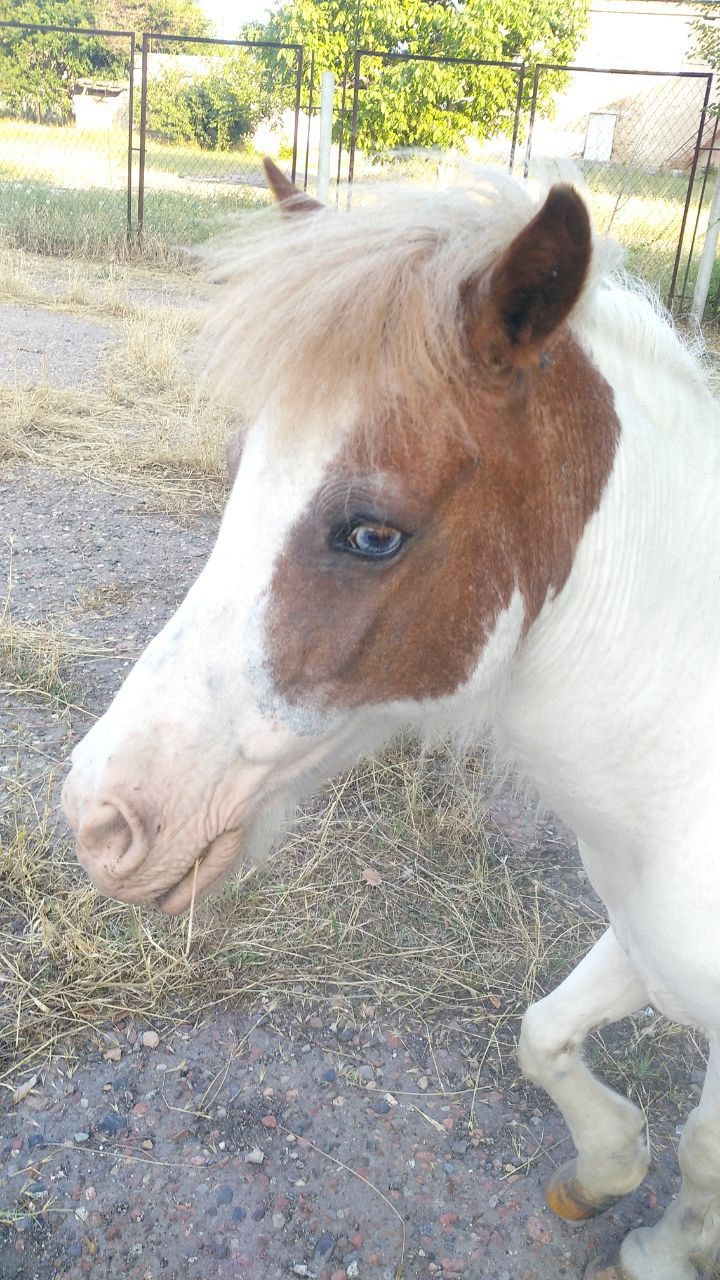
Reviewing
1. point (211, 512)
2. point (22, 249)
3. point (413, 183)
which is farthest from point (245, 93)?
point (413, 183)

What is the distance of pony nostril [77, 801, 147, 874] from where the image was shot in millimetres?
1190

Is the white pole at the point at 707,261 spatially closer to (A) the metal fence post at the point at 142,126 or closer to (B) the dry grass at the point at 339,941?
(A) the metal fence post at the point at 142,126

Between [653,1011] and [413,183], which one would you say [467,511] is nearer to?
[413,183]

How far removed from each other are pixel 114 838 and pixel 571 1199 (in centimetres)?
128

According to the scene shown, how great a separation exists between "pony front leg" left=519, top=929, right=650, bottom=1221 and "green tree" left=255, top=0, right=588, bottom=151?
38.0ft

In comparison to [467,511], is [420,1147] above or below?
below

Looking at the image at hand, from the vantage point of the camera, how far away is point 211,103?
60.0 ft

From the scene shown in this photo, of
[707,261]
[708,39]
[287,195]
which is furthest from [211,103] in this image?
[287,195]

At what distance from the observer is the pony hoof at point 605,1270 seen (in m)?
1.79

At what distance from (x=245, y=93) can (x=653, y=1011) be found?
16.2 m

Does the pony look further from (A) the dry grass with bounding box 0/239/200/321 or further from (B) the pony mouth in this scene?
(A) the dry grass with bounding box 0/239/200/321

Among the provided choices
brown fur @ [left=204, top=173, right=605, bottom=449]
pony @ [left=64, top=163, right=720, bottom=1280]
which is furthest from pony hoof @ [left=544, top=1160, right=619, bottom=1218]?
brown fur @ [left=204, top=173, right=605, bottom=449]

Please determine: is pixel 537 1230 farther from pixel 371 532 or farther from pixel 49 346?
pixel 49 346

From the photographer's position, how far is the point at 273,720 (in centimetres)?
124
